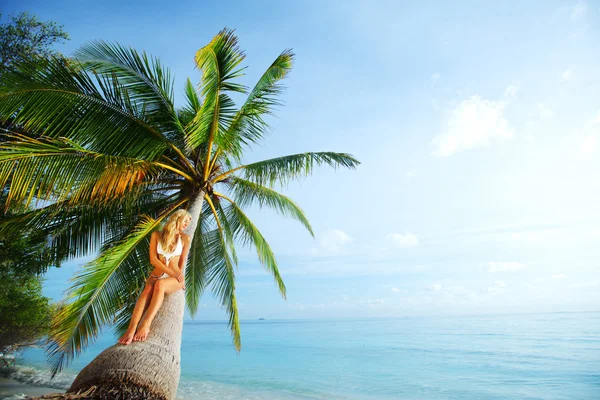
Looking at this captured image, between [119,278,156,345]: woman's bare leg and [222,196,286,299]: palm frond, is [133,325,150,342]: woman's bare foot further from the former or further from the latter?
[222,196,286,299]: palm frond

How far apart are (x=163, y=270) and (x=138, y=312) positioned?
1.70 feet

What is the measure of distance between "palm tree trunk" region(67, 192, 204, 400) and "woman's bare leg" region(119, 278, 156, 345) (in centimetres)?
10

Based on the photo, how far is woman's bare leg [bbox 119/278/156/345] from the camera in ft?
11.3

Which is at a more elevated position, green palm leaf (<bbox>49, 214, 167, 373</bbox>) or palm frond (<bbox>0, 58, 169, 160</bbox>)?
palm frond (<bbox>0, 58, 169, 160</bbox>)

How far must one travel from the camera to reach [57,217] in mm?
7438

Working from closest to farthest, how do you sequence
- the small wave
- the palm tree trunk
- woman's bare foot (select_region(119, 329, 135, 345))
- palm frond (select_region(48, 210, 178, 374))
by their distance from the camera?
1. the palm tree trunk
2. woman's bare foot (select_region(119, 329, 135, 345))
3. palm frond (select_region(48, 210, 178, 374))
4. the small wave

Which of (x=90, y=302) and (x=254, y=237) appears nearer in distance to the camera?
(x=90, y=302)

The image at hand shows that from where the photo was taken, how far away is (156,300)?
3928 mm

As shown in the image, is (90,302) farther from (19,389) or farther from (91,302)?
(19,389)

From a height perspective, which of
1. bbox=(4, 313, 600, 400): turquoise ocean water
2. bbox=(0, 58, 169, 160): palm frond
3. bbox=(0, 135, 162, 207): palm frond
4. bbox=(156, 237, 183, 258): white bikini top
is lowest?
bbox=(4, 313, 600, 400): turquoise ocean water

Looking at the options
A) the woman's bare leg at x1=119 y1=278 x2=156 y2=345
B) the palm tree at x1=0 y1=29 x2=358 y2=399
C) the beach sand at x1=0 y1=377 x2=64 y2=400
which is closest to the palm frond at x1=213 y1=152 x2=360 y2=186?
the palm tree at x1=0 y1=29 x2=358 y2=399

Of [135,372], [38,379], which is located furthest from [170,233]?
[38,379]

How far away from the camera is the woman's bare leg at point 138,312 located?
3447mm

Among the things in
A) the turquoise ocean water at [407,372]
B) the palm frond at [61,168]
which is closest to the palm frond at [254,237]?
the palm frond at [61,168]
